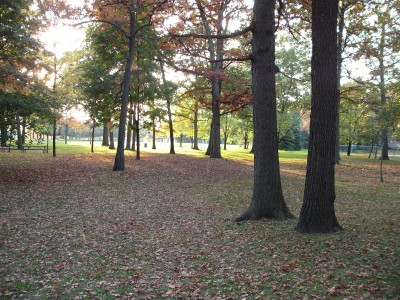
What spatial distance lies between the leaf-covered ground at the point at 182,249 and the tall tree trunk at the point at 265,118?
1.85 ft

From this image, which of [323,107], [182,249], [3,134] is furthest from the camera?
[3,134]

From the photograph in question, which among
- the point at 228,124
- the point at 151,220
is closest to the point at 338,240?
the point at 151,220

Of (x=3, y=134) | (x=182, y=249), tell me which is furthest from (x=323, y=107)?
(x=3, y=134)

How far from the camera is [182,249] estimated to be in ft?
23.4

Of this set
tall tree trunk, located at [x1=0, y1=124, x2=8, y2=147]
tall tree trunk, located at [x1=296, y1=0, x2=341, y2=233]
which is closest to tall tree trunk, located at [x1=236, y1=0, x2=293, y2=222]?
tall tree trunk, located at [x1=296, y1=0, x2=341, y2=233]

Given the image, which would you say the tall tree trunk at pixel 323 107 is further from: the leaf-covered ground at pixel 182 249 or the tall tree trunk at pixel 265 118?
the tall tree trunk at pixel 265 118

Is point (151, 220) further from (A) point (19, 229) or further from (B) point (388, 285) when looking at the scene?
(B) point (388, 285)

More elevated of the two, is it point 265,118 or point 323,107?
point 323,107

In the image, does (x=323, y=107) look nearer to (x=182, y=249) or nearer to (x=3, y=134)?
(x=182, y=249)

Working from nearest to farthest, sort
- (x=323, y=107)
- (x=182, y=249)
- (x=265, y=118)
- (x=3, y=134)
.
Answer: (x=323, y=107), (x=182, y=249), (x=265, y=118), (x=3, y=134)

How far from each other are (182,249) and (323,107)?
4.12 m

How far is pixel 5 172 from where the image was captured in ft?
57.0

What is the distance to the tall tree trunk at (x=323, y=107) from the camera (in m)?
6.85

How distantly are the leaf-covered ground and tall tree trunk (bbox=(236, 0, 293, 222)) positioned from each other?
22.2 inches
